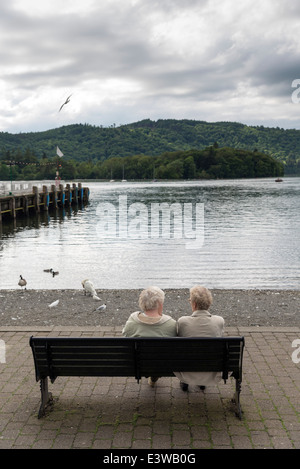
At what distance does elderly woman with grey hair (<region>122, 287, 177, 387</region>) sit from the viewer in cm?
479

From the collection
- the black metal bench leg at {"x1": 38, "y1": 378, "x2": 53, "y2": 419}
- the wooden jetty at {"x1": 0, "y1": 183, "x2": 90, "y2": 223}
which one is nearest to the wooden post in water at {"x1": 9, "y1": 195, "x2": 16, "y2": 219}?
the wooden jetty at {"x1": 0, "y1": 183, "x2": 90, "y2": 223}

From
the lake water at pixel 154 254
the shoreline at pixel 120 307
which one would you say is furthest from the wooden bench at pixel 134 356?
the lake water at pixel 154 254

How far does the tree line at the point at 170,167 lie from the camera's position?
176 m

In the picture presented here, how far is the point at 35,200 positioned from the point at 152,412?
4407 cm

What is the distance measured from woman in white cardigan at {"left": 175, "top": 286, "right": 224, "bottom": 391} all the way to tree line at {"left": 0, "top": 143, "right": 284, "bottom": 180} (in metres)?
171

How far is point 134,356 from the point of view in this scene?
457 centimetres

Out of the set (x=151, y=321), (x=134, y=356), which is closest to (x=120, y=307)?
(x=151, y=321)

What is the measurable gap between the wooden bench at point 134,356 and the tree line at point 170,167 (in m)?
171

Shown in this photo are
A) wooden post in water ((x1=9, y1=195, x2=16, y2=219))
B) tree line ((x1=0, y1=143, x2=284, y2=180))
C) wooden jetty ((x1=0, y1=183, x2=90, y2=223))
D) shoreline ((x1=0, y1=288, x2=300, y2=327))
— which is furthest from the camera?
tree line ((x1=0, y1=143, x2=284, y2=180))

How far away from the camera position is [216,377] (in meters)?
4.86

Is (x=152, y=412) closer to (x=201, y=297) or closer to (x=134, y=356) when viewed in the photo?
(x=134, y=356)

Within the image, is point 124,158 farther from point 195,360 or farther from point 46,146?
point 195,360

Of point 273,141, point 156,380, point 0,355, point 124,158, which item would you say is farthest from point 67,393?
point 273,141

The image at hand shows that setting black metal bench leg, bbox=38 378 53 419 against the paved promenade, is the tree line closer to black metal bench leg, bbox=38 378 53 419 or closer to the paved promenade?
the paved promenade
